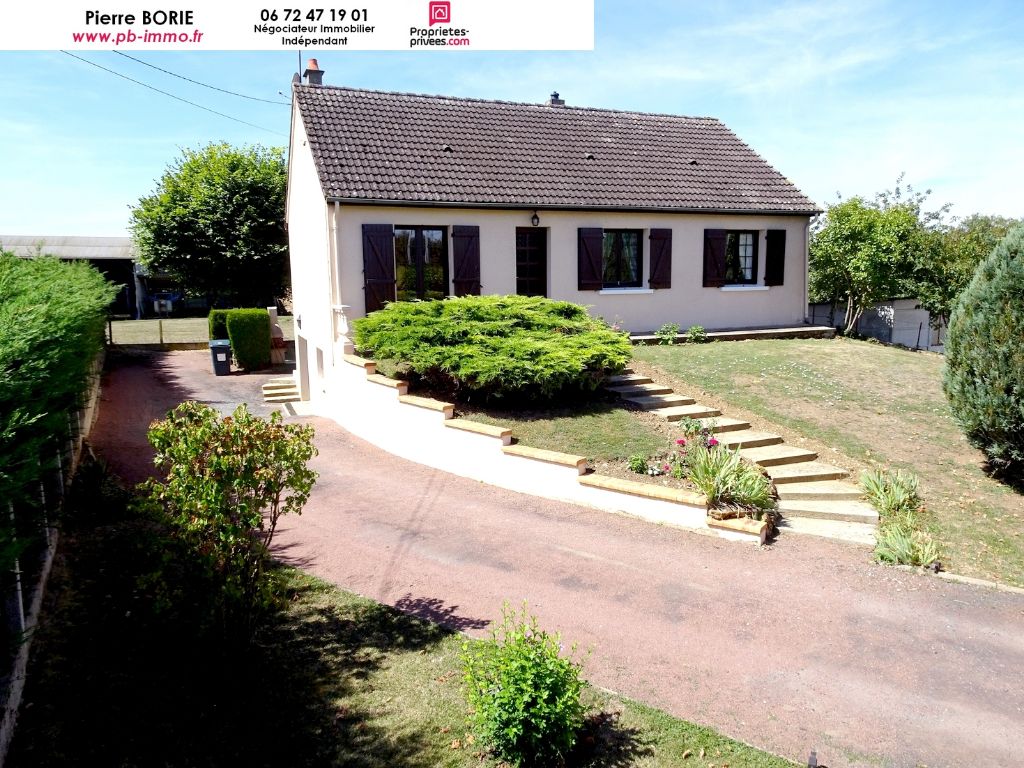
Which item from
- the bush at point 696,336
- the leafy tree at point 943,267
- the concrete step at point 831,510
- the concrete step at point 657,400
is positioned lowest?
the concrete step at point 831,510

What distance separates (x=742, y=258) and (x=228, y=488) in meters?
16.7

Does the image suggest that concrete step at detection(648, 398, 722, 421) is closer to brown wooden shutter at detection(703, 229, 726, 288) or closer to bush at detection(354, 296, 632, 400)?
bush at detection(354, 296, 632, 400)

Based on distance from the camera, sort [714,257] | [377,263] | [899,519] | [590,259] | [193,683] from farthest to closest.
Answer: [714,257]
[590,259]
[377,263]
[899,519]
[193,683]

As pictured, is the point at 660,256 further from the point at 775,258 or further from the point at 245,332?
the point at 245,332

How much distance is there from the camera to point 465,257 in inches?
603

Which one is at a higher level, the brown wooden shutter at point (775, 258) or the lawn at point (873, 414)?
the brown wooden shutter at point (775, 258)

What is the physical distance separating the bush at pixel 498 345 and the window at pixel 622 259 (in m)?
4.82

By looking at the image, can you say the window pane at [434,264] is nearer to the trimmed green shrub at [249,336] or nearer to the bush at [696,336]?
the bush at [696,336]

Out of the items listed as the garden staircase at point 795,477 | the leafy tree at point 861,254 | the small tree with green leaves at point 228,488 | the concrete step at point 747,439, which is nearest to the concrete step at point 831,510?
the garden staircase at point 795,477

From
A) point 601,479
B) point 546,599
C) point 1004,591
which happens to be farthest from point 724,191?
point 546,599

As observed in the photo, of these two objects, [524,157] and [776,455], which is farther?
[524,157]

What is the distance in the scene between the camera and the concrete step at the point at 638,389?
39.0 ft

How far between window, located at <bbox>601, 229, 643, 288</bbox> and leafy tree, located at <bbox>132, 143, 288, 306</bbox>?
14.4 meters

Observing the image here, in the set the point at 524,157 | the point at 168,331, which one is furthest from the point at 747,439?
the point at 168,331
